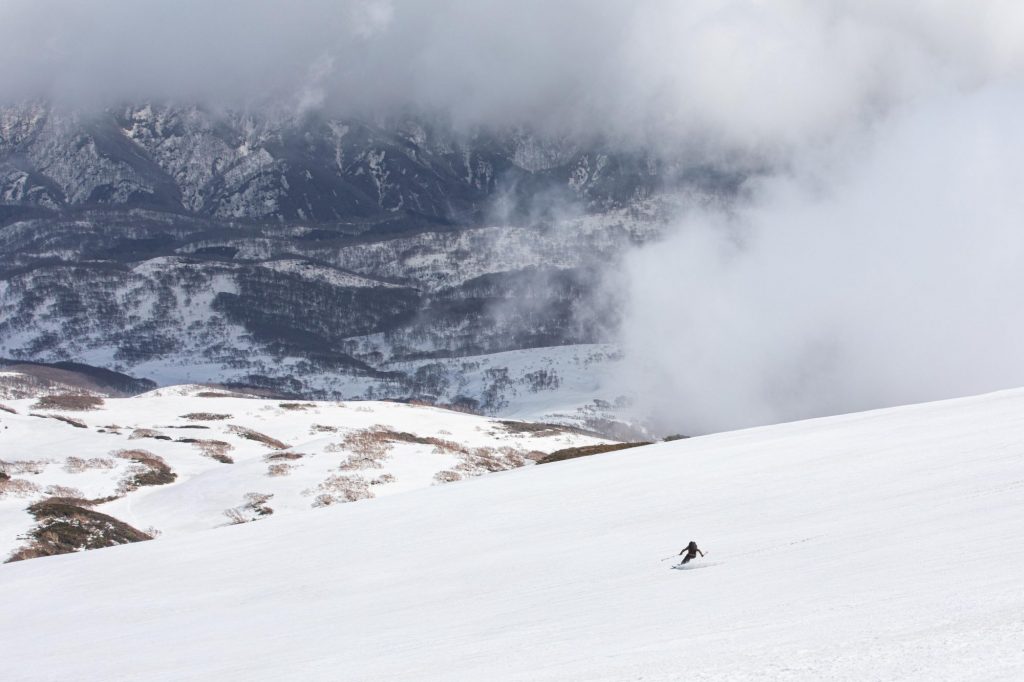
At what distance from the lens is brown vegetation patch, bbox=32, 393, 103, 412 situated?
152250 mm

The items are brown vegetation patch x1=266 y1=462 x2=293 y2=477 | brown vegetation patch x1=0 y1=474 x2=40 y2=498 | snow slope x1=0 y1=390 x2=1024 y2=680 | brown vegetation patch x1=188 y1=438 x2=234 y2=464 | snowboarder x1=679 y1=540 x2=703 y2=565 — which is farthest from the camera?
brown vegetation patch x1=188 y1=438 x2=234 y2=464

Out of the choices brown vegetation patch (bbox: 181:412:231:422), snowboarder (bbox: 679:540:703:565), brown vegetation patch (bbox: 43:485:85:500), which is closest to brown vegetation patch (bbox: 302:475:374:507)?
brown vegetation patch (bbox: 43:485:85:500)

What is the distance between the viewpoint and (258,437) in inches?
4857

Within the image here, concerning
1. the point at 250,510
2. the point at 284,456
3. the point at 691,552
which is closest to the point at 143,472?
the point at 284,456

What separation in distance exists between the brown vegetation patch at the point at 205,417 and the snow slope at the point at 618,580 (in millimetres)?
102861

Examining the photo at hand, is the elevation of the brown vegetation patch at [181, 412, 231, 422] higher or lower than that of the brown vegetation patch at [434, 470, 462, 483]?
higher

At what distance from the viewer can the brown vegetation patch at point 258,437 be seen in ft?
391

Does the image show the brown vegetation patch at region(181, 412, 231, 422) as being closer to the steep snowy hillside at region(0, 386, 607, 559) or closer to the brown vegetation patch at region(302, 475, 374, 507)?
the steep snowy hillside at region(0, 386, 607, 559)

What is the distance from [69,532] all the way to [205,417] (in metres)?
89.4

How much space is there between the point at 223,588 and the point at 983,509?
21203mm

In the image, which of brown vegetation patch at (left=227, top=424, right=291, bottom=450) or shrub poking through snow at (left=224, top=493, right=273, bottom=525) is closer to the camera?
shrub poking through snow at (left=224, top=493, right=273, bottom=525)

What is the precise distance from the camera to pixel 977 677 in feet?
37.1

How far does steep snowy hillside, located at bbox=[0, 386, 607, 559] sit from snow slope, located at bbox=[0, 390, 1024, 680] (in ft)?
85.0

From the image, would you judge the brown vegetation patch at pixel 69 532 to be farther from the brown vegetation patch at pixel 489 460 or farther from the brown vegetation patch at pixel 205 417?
the brown vegetation patch at pixel 205 417
